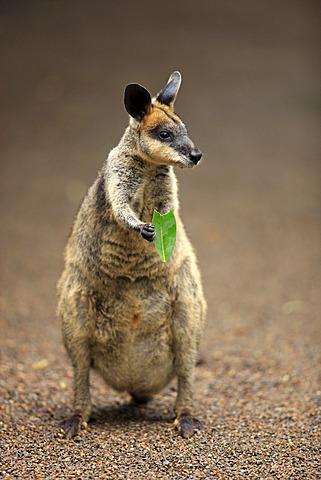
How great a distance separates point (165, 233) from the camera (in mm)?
5316

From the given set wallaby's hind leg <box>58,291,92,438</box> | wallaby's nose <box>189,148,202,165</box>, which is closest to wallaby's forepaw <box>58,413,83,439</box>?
wallaby's hind leg <box>58,291,92,438</box>

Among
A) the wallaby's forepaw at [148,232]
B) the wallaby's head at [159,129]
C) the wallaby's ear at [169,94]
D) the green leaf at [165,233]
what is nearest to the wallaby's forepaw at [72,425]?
the green leaf at [165,233]

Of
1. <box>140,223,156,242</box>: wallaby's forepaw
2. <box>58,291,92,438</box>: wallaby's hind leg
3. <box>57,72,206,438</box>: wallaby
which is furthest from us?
<box>58,291,92,438</box>: wallaby's hind leg

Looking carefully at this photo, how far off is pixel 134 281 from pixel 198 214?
Result: 22.3 feet

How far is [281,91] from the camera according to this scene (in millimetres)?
17484

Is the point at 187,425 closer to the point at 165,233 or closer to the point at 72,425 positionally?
the point at 72,425

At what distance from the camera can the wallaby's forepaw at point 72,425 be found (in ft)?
18.5

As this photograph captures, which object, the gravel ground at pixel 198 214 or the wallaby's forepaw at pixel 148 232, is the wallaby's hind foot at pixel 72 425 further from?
the wallaby's forepaw at pixel 148 232

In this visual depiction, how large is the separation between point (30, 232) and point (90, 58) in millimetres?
7371

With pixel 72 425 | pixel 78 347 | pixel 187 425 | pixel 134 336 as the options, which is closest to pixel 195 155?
pixel 134 336

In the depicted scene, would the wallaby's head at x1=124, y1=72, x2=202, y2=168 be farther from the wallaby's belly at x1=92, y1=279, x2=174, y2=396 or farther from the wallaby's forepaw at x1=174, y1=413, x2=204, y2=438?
the wallaby's forepaw at x1=174, y1=413, x2=204, y2=438

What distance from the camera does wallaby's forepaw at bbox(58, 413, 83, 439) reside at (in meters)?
5.63

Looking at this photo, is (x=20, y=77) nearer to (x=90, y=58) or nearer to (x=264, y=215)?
(x=90, y=58)

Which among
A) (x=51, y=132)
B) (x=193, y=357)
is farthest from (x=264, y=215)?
(x=193, y=357)
